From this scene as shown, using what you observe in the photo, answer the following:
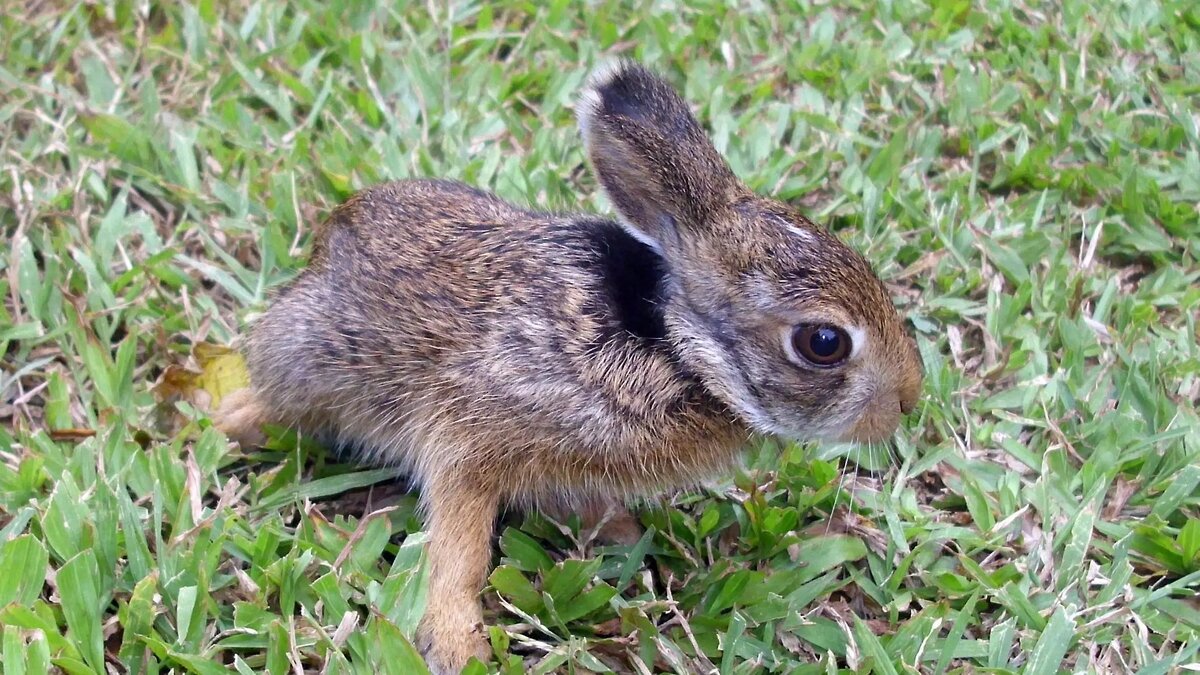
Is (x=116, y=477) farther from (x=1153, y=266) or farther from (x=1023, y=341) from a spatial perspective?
(x=1153, y=266)

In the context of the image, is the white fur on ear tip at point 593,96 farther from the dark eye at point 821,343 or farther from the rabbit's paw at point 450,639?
the rabbit's paw at point 450,639

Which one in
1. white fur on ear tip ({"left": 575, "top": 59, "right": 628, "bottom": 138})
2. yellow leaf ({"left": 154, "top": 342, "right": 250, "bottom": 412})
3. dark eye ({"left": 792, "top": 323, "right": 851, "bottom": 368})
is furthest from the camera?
yellow leaf ({"left": 154, "top": 342, "right": 250, "bottom": 412})

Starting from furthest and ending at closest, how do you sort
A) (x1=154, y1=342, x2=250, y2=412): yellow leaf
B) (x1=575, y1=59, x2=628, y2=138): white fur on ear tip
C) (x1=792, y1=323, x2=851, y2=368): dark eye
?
(x1=154, y1=342, x2=250, y2=412): yellow leaf
(x1=575, y1=59, x2=628, y2=138): white fur on ear tip
(x1=792, y1=323, x2=851, y2=368): dark eye

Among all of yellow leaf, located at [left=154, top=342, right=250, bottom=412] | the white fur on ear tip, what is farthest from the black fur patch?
yellow leaf, located at [left=154, top=342, right=250, bottom=412]

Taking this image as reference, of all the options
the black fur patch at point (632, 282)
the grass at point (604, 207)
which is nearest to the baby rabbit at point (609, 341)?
the black fur patch at point (632, 282)

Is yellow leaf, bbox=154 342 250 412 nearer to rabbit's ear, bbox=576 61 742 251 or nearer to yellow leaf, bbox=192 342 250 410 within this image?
yellow leaf, bbox=192 342 250 410

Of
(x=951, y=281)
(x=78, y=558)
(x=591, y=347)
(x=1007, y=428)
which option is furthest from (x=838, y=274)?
(x=78, y=558)
